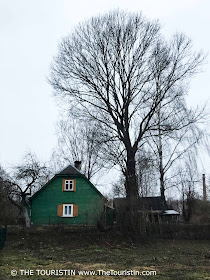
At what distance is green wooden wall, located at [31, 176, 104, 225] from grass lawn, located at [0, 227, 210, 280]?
3981 mm

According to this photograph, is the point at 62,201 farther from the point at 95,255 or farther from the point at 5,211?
the point at 95,255

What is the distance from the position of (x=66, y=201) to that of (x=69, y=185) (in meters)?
1.30

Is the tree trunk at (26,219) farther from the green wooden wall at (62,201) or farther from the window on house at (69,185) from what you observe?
the window on house at (69,185)

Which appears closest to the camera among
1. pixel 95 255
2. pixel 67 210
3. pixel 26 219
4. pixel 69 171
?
pixel 95 255

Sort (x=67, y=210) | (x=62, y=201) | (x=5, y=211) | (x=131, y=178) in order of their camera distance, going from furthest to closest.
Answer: (x=62, y=201) → (x=67, y=210) → (x=5, y=211) → (x=131, y=178)

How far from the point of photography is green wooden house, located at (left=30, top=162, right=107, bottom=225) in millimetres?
25859

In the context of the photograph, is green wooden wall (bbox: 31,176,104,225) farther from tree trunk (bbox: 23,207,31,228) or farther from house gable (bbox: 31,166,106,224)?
tree trunk (bbox: 23,207,31,228)

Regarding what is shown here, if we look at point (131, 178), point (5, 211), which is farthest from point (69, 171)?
point (131, 178)

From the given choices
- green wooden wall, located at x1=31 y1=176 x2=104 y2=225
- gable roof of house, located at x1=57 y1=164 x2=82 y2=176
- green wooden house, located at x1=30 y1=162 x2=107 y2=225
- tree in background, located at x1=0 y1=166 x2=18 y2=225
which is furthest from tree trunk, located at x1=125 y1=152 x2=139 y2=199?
tree in background, located at x1=0 y1=166 x2=18 y2=225

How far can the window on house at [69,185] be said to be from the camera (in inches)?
1048

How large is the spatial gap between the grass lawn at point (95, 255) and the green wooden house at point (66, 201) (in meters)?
4.00

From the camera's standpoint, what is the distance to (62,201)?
26328 mm

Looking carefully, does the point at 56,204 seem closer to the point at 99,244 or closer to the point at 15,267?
the point at 99,244

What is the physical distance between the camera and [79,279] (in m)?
9.78
